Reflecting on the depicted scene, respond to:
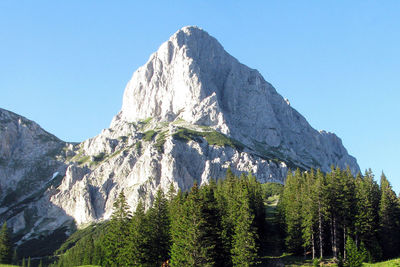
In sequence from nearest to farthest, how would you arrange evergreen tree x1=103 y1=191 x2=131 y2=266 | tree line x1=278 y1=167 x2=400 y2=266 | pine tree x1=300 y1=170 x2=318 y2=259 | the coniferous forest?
1. the coniferous forest
2. pine tree x1=300 y1=170 x2=318 y2=259
3. evergreen tree x1=103 y1=191 x2=131 y2=266
4. tree line x1=278 y1=167 x2=400 y2=266

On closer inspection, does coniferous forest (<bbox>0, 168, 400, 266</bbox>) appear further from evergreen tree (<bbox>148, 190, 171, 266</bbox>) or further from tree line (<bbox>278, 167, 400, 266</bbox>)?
tree line (<bbox>278, 167, 400, 266</bbox>)

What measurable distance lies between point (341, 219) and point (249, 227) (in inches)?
1080

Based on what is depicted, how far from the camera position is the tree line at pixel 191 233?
76.9 metres

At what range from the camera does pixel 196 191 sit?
268 ft

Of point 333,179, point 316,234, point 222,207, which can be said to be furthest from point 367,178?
point 222,207

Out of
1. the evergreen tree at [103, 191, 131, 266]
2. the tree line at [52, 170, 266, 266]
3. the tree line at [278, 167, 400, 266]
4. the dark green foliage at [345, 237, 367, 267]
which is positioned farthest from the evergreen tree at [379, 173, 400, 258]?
the evergreen tree at [103, 191, 131, 266]

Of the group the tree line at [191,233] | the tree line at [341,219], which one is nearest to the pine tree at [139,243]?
the tree line at [191,233]

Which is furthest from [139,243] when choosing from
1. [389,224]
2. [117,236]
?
[389,224]

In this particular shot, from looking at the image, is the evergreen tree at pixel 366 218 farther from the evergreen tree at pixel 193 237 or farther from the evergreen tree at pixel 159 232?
the evergreen tree at pixel 159 232

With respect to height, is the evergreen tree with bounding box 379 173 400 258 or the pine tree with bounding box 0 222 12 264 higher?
the evergreen tree with bounding box 379 173 400 258

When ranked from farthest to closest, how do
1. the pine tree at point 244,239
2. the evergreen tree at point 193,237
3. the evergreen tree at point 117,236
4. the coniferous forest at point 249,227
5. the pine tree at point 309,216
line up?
1. the evergreen tree at point 117,236
2. the pine tree at point 309,216
3. the coniferous forest at point 249,227
4. the pine tree at point 244,239
5. the evergreen tree at point 193,237

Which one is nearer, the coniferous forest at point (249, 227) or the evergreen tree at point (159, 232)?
the coniferous forest at point (249, 227)

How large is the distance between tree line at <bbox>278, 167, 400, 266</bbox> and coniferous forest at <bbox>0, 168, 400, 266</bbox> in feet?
0.70

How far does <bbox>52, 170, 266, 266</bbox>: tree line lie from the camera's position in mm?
76875
